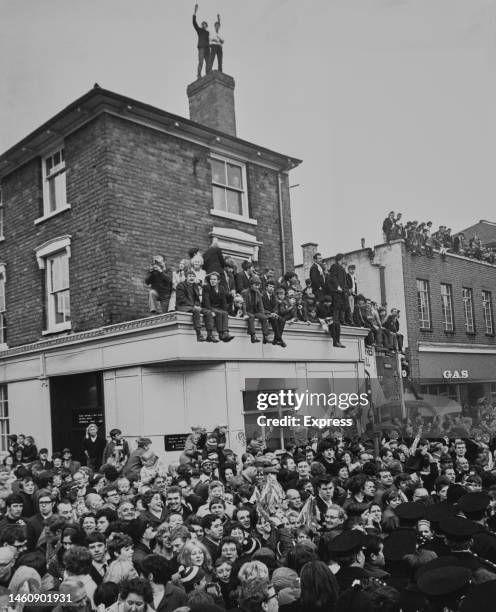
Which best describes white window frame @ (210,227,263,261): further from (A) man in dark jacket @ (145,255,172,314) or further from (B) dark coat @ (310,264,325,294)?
(A) man in dark jacket @ (145,255,172,314)

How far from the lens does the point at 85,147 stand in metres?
15.7

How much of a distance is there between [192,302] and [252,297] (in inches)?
67.9

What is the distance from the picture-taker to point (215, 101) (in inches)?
738

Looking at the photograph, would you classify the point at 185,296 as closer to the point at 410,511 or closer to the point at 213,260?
the point at 213,260

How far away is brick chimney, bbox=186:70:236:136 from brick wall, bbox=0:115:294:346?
5.32ft

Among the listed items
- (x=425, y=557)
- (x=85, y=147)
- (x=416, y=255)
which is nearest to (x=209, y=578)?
(x=425, y=557)

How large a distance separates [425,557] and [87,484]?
5.27 m

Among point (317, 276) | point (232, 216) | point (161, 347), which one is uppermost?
point (232, 216)

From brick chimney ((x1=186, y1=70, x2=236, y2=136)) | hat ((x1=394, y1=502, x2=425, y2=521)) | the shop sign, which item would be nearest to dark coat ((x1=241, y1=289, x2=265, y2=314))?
brick chimney ((x1=186, y1=70, x2=236, y2=136))

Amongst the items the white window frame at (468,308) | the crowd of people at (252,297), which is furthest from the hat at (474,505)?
the white window frame at (468,308)

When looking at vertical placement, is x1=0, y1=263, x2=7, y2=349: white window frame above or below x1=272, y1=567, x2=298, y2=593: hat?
above

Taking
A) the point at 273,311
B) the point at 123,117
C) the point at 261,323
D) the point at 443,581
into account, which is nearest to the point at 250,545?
the point at 443,581

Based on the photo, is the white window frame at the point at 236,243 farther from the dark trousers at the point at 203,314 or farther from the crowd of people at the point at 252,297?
the dark trousers at the point at 203,314

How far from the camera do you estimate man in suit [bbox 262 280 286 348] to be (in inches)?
594
